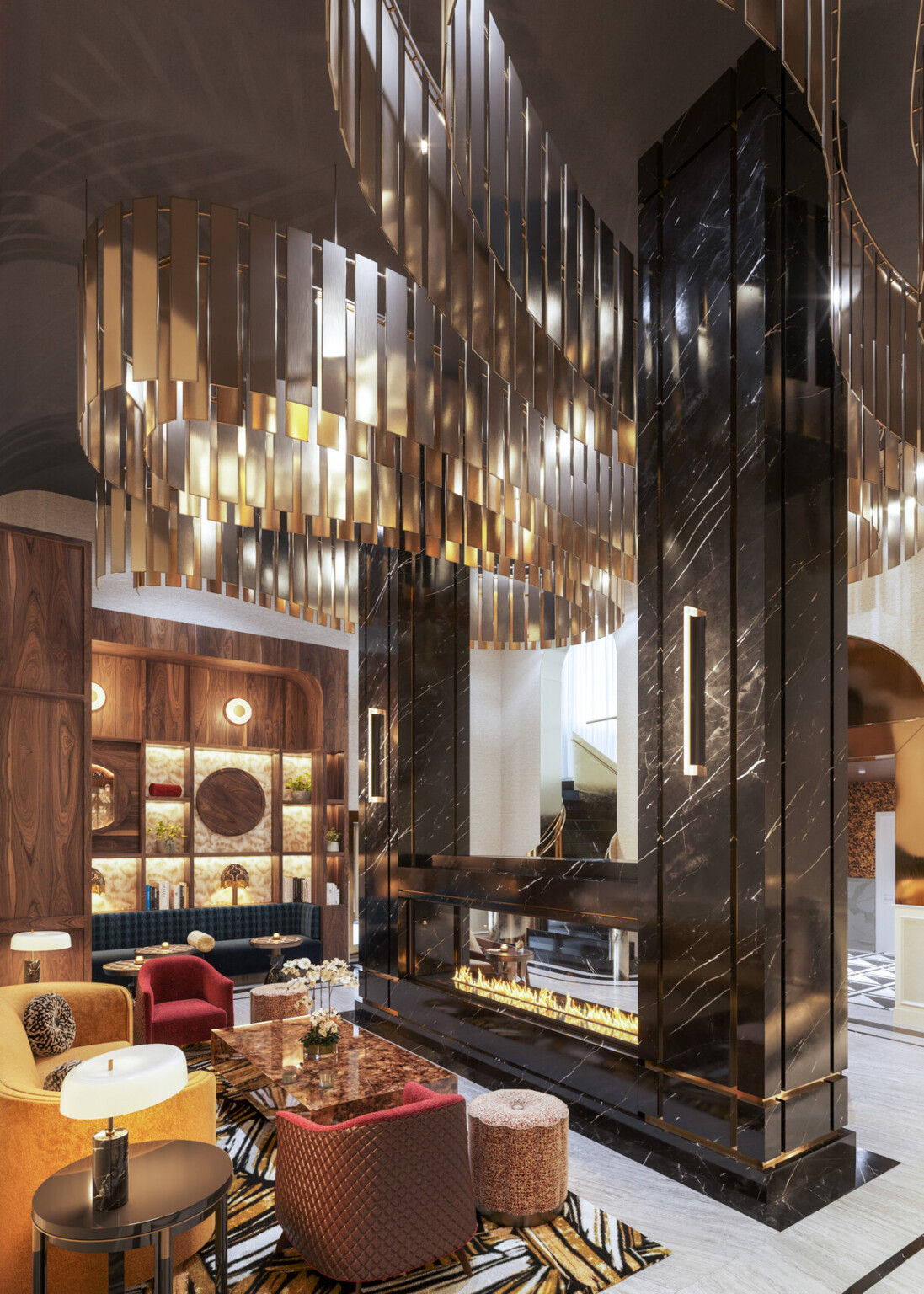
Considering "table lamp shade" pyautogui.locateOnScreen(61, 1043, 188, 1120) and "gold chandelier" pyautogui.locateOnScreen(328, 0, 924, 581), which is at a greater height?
"gold chandelier" pyautogui.locateOnScreen(328, 0, 924, 581)

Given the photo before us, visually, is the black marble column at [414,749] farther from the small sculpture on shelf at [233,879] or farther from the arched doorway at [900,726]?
the arched doorway at [900,726]

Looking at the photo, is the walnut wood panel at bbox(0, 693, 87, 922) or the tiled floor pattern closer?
the walnut wood panel at bbox(0, 693, 87, 922)

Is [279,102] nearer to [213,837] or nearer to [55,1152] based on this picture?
[55,1152]

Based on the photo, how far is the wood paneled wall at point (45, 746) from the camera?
269 inches

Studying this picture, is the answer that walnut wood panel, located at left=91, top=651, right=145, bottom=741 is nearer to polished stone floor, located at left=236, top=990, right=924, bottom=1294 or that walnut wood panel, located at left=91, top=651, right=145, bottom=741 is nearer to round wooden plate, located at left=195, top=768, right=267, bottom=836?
round wooden plate, located at left=195, top=768, right=267, bottom=836

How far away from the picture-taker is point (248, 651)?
1059cm

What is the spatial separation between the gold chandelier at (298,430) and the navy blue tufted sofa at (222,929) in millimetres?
3748

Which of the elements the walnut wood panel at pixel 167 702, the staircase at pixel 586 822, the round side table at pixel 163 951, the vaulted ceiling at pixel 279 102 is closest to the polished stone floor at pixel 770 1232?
the round side table at pixel 163 951

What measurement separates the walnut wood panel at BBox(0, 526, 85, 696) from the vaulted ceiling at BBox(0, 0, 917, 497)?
7.41 ft

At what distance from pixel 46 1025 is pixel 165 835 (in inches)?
194

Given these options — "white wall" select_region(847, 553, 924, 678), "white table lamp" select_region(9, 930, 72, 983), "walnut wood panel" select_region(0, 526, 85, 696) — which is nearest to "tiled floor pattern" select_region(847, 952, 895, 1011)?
"white wall" select_region(847, 553, 924, 678)

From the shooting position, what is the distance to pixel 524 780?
568 inches

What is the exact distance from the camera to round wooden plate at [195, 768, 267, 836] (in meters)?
10.8

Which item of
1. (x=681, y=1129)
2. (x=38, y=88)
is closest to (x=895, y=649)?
(x=681, y=1129)
